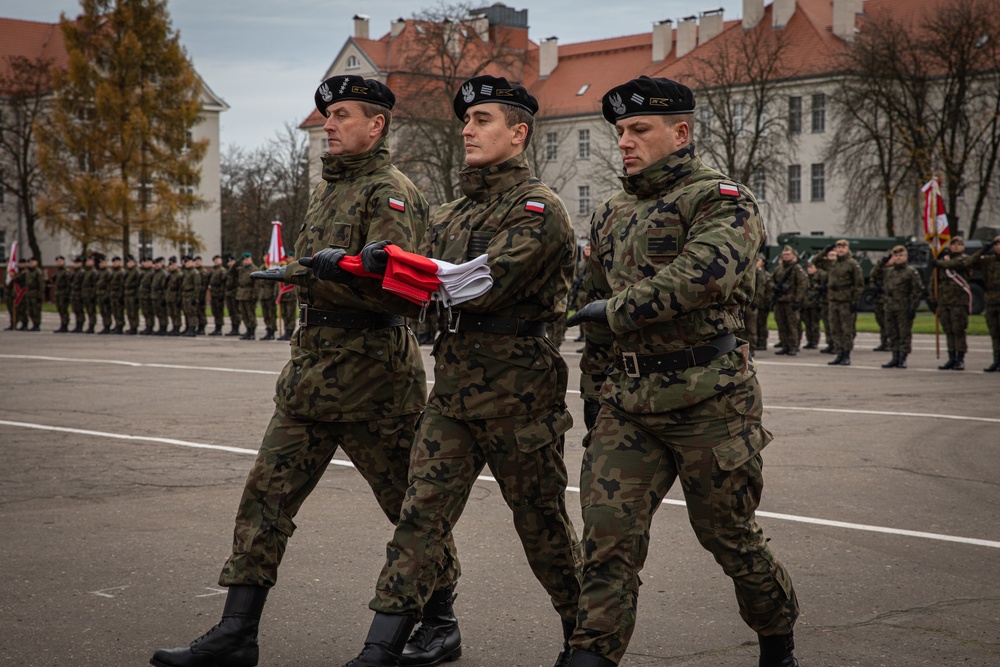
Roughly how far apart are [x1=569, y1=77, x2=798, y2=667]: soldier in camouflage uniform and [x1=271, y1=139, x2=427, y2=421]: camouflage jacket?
909mm

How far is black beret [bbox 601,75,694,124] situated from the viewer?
4.16 meters

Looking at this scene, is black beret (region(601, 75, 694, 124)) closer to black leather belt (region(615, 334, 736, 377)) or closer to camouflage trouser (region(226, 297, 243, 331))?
black leather belt (region(615, 334, 736, 377))

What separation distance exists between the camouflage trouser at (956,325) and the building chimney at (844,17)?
158 ft

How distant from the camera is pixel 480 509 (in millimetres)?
7461

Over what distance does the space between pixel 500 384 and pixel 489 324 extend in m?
0.22

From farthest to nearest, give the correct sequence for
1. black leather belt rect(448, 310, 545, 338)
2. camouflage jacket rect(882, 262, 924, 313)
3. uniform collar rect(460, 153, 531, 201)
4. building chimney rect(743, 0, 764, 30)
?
building chimney rect(743, 0, 764, 30), camouflage jacket rect(882, 262, 924, 313), uniform collar rect(460, 153, 531, 201), black leather belt rect(448, 310, 545, 338)

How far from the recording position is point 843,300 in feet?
69.4

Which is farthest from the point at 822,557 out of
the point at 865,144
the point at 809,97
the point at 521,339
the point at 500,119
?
the point at 809,97

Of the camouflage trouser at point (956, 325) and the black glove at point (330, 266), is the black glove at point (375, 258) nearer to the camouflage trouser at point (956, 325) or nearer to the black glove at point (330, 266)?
the black glove at point (330, 266)

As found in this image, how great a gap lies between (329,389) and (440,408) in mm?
494

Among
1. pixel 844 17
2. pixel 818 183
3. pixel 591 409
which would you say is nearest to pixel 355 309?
pixel 591 409

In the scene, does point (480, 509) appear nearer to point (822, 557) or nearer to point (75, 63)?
point (822, 557)

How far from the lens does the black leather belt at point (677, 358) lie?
402 cm

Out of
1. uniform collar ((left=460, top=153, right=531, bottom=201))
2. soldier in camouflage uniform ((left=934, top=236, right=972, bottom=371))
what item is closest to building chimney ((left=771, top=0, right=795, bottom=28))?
soldier in camouflage uniform ((left=934, top=236, right=972, bottom=371))
